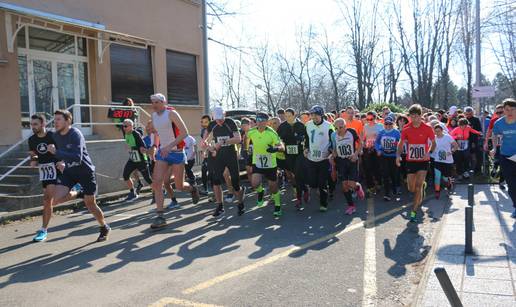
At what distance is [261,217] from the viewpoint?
8219mm

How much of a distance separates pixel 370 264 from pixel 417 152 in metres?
2.84

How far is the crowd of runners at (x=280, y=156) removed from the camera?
21.8 feet

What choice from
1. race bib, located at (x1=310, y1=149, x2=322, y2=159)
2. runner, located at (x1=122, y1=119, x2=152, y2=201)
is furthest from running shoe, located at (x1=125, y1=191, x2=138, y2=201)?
race bib, located at (x1=310, y1=149, x2=322, y2=159)

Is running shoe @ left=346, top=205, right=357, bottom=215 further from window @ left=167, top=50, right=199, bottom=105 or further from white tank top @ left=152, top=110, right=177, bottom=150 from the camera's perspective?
window @ left=167, top=50, right=199, bottom=105

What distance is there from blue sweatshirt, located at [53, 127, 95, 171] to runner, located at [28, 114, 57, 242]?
17.5 inches

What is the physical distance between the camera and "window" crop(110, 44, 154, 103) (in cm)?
1445

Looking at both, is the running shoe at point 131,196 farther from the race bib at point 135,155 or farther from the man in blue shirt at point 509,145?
the man in blue shirt at point 509,145

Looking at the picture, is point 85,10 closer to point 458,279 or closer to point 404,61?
point 458,279

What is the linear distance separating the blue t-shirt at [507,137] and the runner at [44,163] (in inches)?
277

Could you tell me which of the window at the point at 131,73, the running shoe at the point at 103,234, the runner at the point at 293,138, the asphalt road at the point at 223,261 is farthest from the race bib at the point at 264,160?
the window at the point at 131,73

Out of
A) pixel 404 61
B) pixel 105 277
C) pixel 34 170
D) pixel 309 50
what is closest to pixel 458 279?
pixel 105 277

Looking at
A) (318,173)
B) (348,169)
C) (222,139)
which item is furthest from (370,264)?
(222,139)

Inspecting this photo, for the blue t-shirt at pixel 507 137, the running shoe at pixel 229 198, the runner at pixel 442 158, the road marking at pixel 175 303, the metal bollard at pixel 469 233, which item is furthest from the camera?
the running shoe at pixel 229 198

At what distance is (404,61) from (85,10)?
32.8m
